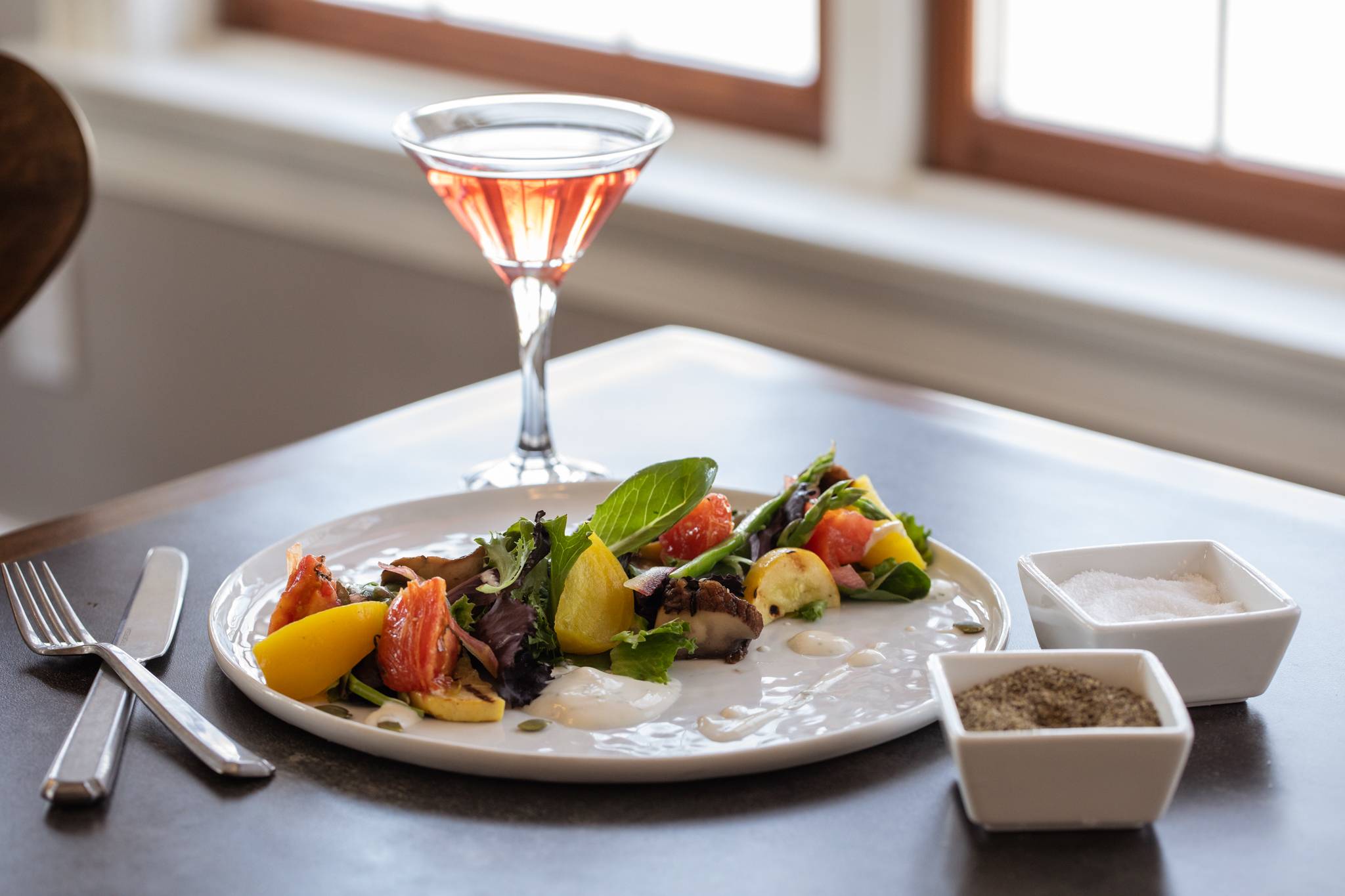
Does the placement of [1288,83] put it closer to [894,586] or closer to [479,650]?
[894,586]

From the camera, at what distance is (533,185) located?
1.05 m

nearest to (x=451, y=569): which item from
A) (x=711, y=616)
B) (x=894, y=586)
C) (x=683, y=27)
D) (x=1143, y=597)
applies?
(x=711, y=616)

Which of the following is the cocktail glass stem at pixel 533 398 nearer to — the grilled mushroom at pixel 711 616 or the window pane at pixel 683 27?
the grilled mushroom at pixel 711 616

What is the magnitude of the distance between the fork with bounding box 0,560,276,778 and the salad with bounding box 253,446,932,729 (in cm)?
4

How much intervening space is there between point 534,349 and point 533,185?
13 centimetres

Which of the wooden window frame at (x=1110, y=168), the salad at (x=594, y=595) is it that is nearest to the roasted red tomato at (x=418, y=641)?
the salad at (x=594, y=595)

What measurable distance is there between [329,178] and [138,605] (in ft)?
5.29

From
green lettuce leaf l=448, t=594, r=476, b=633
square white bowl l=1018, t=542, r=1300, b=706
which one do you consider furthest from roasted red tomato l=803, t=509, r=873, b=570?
green lettuce leaf l=448, t=594, r=476, b=633

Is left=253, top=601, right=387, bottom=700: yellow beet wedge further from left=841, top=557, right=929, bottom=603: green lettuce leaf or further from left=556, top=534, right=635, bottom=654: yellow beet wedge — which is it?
left=841, top=557, right=929, bottom=603: green lettuce leaf

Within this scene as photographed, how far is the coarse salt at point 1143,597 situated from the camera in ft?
2.64

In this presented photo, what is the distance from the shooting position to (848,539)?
0.91 meters

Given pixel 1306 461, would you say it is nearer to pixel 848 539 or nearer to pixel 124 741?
pixel 848 539

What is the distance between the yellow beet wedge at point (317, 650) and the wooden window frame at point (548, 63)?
1539 mm

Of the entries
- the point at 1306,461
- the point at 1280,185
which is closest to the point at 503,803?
the point at 1306,461
